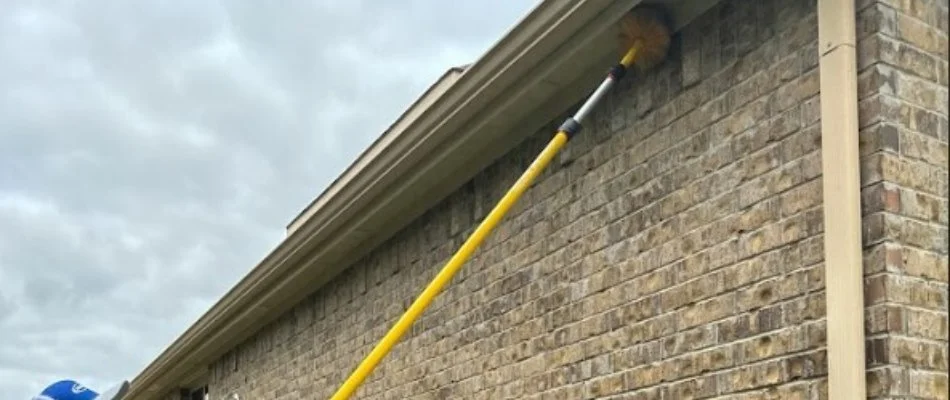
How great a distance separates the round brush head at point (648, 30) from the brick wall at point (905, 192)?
1.22 meters

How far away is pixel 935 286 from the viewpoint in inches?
164

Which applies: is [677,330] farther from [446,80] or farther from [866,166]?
[446,80]

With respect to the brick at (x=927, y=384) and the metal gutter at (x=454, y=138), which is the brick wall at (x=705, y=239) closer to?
the brick at (x=927, y=384)

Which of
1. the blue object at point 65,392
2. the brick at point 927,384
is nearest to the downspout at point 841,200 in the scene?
the brick at point 927,384

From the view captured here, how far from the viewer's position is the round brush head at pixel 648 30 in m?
5.39

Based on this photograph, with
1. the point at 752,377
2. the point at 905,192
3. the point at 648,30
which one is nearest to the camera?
the point at 905,192

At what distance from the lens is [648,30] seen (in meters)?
5.40

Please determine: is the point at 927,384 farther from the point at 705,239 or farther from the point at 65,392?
the point at 65,392

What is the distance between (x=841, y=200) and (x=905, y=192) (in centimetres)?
23

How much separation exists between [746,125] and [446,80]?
4186mm

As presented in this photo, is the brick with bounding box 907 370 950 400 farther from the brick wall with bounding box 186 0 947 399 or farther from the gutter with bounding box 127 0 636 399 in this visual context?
the gutter with bounding box 127 0 636 399

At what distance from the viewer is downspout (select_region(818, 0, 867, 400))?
4027 millimetres

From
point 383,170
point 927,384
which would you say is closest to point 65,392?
point 383,170

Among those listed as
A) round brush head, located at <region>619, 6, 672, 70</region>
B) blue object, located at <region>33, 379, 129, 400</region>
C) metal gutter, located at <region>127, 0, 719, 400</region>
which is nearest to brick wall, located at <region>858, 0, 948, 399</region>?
metal gutter, located at <region>127, 0, 719, 400</region>
